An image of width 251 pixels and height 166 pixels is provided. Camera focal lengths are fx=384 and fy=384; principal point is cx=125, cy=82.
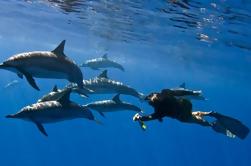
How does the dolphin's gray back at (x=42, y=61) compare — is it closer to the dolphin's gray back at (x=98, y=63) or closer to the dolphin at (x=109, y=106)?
the dolphin at (x=109, y=106)

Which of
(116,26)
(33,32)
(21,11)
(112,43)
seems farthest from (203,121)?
(33,32)

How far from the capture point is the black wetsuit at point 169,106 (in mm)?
5895

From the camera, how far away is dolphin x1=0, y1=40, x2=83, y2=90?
373 inches

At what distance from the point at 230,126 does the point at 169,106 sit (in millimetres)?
1061

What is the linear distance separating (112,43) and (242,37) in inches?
720

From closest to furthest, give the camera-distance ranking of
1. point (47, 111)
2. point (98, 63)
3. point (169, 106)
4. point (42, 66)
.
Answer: point (169, 106) < point (42, 66) < point (47, 111) < point (98, 63)

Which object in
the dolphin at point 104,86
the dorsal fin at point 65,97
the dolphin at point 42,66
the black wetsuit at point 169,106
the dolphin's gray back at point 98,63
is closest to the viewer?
the black wetsuit at point 169,106

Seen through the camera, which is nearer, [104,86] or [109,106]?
[104,86]

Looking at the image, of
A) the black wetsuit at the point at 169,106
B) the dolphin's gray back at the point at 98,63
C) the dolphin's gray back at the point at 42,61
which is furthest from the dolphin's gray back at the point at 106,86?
the black wetsuit at the point at 169,106

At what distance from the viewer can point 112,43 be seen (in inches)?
1654

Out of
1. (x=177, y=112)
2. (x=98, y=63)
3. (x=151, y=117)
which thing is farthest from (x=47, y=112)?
(x=98, y=63)

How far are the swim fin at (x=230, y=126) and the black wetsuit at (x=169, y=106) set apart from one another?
50cm

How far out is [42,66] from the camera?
9.84 metres

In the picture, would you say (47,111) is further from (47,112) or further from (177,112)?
(177,112)
